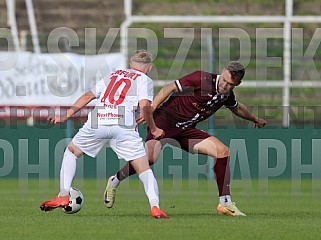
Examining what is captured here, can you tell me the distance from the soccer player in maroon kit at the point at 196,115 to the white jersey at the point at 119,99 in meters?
0.64

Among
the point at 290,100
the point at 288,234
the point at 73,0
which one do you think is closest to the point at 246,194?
the point at 290,100

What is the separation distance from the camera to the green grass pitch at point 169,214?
34.8ft

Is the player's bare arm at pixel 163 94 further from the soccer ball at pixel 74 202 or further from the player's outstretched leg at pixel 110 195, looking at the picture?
the player's outstretched leg at pixel 110 195

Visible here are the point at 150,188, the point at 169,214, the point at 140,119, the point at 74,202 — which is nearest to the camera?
the point at 150,188

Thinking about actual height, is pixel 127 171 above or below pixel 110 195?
above

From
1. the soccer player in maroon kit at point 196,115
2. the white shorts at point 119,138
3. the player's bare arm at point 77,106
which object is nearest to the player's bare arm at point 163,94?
the soccer player in maroon kit at point 196,115

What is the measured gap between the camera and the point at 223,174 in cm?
1320

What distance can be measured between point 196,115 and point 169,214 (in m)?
1.34

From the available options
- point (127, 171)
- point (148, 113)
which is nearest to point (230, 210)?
point (127, 171)

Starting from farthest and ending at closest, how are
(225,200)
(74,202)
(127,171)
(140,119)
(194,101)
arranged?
(127,171) < (194,101) < (225,200) < (74,202) < (140,119)

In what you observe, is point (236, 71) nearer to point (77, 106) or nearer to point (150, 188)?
point (150, 188)

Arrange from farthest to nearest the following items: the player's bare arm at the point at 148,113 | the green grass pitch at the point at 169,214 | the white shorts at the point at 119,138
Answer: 1. the white shorts at the point at 119,138
2. the player's bare arm at the point at 148,113
3. the green grass pitch at the point at 169,214

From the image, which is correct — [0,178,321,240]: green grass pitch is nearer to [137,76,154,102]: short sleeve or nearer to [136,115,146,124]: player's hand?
[136,115,146,124]: player's hand

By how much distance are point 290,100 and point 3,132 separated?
593 cm
